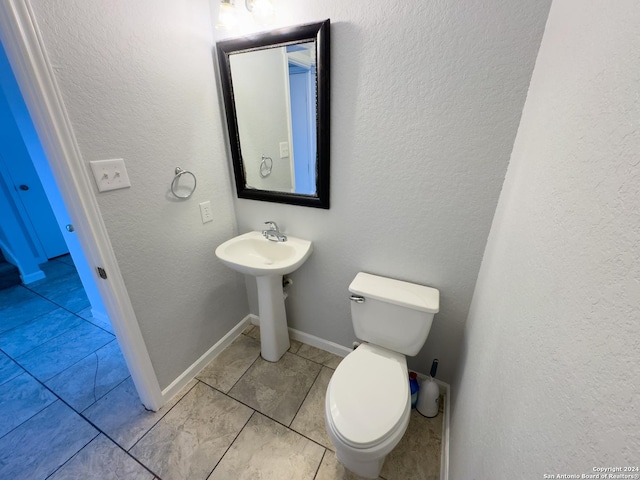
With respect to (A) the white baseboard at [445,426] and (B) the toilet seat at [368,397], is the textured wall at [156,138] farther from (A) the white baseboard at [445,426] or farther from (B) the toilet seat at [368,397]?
(A) the white baseboard at [445,426]

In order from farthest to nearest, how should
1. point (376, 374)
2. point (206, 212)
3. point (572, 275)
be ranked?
point (206, 212), point (376, 374), point (572, 275)

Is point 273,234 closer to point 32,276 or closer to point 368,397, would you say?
point 368,397

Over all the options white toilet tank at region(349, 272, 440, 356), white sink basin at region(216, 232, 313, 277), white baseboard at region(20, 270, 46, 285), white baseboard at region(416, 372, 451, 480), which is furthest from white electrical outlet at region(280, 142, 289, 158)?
white baseboard at region(20, 270, 46, 285)

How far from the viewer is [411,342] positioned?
1.25 meters

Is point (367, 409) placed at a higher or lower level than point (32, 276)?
higher

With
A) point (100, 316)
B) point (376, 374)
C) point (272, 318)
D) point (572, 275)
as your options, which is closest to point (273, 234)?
point (272, 318)

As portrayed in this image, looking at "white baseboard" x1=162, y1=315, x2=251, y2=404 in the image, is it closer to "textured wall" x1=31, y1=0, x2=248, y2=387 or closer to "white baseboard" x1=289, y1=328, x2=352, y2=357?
"textured wall" x1=31, y1=0, x2=248, y2=387

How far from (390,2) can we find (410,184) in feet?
2.34

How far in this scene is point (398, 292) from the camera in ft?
4.17

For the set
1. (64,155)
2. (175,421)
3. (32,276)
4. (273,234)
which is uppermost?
(64,155)

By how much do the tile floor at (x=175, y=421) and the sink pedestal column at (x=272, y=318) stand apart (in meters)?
0.08

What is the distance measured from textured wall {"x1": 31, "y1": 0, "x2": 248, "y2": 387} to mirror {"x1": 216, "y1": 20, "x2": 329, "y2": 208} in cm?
12

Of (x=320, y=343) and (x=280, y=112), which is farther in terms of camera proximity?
(x=320, y=343)

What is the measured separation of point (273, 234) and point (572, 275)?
1357 mm
